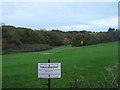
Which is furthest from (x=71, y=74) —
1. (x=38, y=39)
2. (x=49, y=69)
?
(x=38, y=39)

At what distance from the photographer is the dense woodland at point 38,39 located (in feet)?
139

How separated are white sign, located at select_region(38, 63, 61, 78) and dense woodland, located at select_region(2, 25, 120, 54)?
35.4 meters

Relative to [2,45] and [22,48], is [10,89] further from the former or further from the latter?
[22,48]

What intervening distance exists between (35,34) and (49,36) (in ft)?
19.9

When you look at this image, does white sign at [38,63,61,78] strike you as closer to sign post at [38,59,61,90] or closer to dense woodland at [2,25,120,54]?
sign post at [38,59,61,90]

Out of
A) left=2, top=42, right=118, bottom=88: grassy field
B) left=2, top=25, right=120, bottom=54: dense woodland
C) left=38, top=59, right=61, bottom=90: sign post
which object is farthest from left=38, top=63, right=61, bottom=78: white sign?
left=2, top=25, right=120, bottom=54: dense woodland

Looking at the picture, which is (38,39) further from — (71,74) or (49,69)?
(49,69)

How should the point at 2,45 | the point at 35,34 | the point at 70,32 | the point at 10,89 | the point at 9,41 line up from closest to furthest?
the point at 10,89, the point at 2,45, the point at 9,41, the point at 35,34, the point at 70,32

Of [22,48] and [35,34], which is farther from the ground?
[35,34]

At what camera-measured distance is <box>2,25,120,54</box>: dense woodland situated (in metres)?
42.3

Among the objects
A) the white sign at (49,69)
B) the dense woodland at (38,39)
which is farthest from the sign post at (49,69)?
the dense woodland at (38,39)

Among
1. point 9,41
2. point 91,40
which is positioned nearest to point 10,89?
point 9,41

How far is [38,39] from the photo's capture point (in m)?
53.6

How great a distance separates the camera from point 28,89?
6840 millimetres
